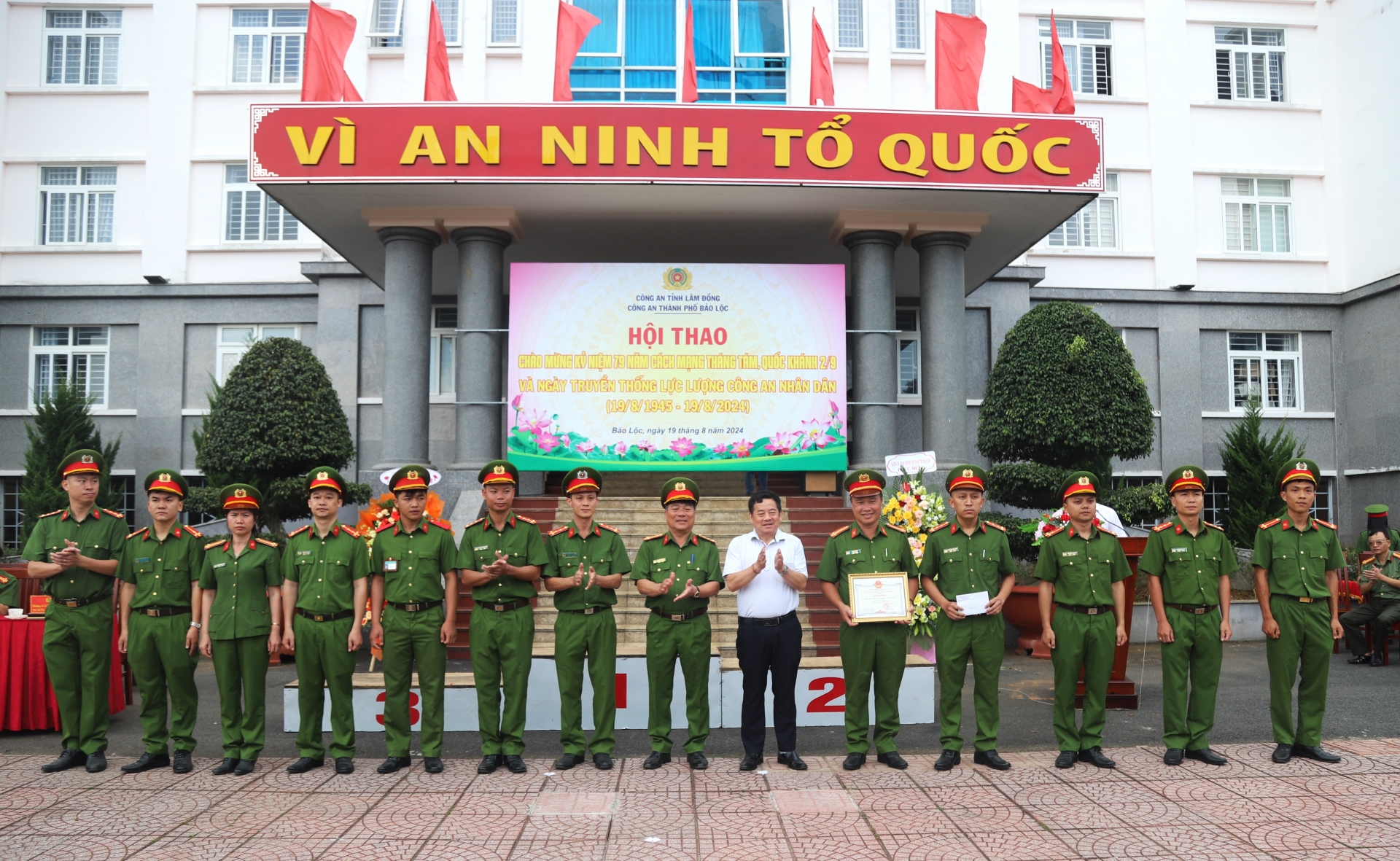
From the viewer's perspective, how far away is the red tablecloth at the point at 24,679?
24.5 ft

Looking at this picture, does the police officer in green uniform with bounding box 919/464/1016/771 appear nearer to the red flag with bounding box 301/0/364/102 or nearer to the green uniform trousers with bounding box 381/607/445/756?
the green uniform trousers with bounding box 381/607/445/756

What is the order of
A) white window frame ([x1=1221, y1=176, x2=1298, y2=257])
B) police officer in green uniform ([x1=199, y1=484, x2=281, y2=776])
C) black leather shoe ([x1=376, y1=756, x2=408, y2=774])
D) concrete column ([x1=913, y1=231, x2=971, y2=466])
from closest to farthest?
black leather shoe ([x1=376, y1=756, x2=408, y2=774]), police officer in green uniform ([x1=199, y1=484, x2=281, y2=776]), concrete column ([x1=913, y1=231, x2=971, y2=466]), white window frame ([x1=1221, y1=176, x2=1298, y2=257])

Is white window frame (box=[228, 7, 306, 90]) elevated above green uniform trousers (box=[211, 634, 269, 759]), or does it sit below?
above

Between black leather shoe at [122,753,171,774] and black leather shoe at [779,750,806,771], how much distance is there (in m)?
3.93

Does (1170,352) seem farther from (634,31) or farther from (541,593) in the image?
(541,593)

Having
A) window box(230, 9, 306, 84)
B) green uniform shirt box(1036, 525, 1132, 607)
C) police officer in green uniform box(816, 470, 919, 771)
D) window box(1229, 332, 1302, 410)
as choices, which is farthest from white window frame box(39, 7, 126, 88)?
window box(1229, 332, 1302, 410)

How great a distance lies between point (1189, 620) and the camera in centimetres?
639

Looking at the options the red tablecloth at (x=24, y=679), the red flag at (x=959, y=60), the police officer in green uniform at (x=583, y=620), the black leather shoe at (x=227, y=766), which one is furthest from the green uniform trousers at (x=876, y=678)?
the red flag at (x=959, y=60)

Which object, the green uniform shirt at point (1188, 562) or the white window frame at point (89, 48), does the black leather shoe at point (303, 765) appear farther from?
the white window frame at point (89, 48)

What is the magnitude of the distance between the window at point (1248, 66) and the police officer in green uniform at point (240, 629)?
62.1ft

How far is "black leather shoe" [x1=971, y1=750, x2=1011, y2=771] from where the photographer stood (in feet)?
20.3

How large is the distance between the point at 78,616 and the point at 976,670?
5.82 metres

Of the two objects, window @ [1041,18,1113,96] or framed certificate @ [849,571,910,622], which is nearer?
framed certificate @ [849,571,910,622]

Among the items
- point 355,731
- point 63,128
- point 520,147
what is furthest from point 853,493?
point 63,128
